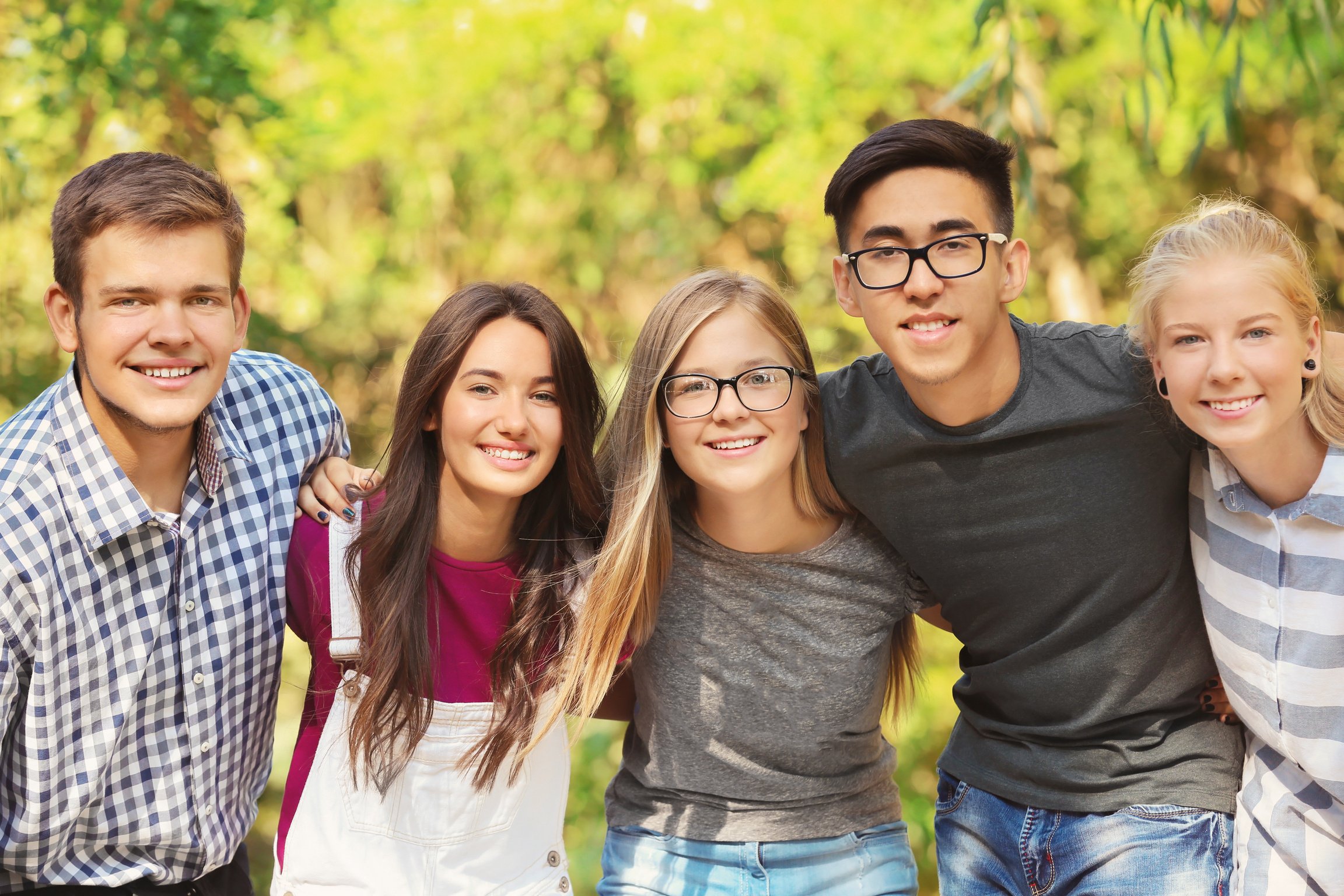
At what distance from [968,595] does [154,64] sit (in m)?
3.33

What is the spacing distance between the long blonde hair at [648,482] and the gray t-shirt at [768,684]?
0.09 meters

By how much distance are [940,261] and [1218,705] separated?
99cm

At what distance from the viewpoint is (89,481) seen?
2.04m

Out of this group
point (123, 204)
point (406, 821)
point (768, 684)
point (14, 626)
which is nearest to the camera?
point (14, 626)

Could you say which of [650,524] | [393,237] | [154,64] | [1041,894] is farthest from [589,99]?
[1041,894]

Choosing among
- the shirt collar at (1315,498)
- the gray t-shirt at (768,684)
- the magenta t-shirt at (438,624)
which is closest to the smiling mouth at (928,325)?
the gray t-shirt at (768,684)

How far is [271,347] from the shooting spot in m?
4.80

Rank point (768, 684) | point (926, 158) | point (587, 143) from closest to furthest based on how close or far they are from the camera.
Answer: point (926, 158) → point (768, 684) → point (587, 143)

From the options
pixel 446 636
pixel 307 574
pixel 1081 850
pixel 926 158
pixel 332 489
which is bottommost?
pixel 1081 850

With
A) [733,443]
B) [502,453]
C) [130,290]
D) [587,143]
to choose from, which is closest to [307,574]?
[502,453]

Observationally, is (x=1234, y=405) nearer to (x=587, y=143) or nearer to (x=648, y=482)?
(x=648, y=482)

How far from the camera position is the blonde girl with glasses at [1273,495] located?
77.2 inches

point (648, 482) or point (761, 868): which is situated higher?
point (648, 482)

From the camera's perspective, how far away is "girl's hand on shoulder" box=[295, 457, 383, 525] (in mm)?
2318
